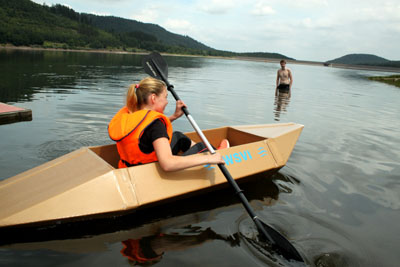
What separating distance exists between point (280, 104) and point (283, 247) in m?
9.92

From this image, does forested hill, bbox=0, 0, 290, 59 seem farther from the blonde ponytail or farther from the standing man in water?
the blonde ponytail

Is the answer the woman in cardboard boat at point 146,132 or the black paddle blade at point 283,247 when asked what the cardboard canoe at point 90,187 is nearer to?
the woman in cardboard boat at point 146,132

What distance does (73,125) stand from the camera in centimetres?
704

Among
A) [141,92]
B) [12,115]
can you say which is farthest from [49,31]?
Result: [141,92]

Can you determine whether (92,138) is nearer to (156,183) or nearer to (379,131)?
(156,183)

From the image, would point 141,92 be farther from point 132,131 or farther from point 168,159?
point 168,159

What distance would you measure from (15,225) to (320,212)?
348 centimetres

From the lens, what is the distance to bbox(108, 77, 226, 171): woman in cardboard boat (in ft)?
9.80

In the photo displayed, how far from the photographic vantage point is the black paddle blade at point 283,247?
2.81 meters

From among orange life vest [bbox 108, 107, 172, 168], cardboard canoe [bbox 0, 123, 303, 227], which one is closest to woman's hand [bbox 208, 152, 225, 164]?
cardboard canoe [bbox 0, 123, 303, 227]

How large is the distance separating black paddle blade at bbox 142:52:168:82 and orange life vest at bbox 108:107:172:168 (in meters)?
1.61

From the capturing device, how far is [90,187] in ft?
9.57

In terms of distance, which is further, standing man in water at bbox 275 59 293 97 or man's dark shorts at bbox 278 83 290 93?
man's dark shorts at bbox 278 83 290 93

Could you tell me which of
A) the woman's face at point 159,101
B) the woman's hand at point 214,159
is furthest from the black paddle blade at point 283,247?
the woman's face at point 159,101
